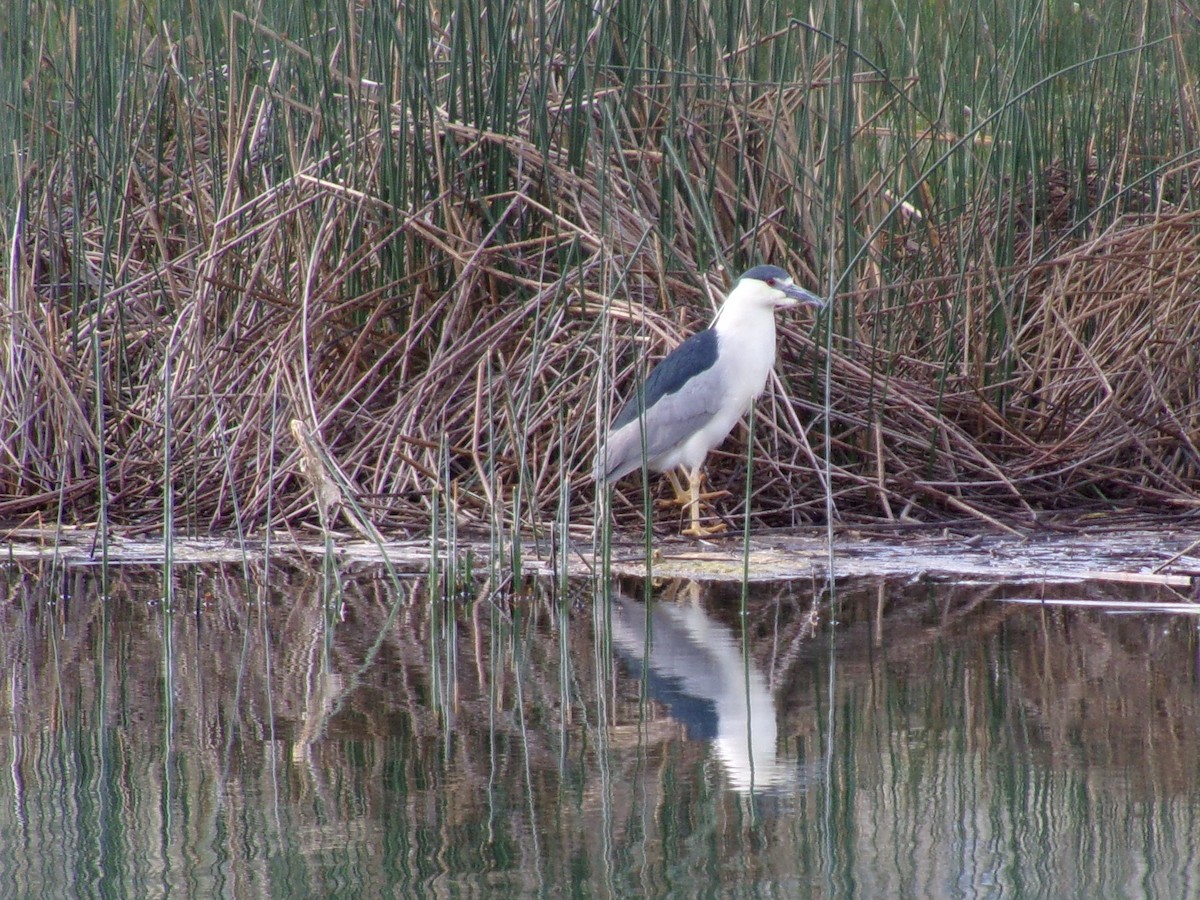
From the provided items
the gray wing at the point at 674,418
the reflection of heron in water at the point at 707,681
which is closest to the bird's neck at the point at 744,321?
the gray wing at the point at 674,418

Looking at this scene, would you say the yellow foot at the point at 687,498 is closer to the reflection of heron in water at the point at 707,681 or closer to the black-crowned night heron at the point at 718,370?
the black-crowned night heron at the point at 718,370

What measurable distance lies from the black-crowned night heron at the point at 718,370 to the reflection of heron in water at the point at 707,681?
4.30 ft

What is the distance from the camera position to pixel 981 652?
3.56 m

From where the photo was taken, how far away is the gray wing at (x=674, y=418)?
5.44m

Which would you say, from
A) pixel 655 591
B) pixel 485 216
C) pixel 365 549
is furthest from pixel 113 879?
pixel 485 216

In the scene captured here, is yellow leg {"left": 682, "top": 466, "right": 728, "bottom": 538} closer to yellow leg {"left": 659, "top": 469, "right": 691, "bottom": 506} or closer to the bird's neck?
yellow leg {"left": 659, "top": 469, "right": 691, "bottom": 506}

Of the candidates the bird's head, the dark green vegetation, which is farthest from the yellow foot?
the bird's head

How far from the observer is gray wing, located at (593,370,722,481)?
5441 millimetres

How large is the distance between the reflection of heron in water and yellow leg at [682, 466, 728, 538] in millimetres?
1190

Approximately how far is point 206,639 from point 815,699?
1.51 m

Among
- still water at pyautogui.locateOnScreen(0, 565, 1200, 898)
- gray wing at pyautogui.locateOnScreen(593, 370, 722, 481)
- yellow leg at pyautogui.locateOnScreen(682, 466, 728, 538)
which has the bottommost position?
still water at pyautogui.locateOnScreen(0, 565, 1200, 898)

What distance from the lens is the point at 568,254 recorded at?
548cm

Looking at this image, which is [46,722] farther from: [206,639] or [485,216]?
[485,216]

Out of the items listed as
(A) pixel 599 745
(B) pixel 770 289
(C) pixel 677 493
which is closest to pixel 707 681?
(A) pixel 599 745
